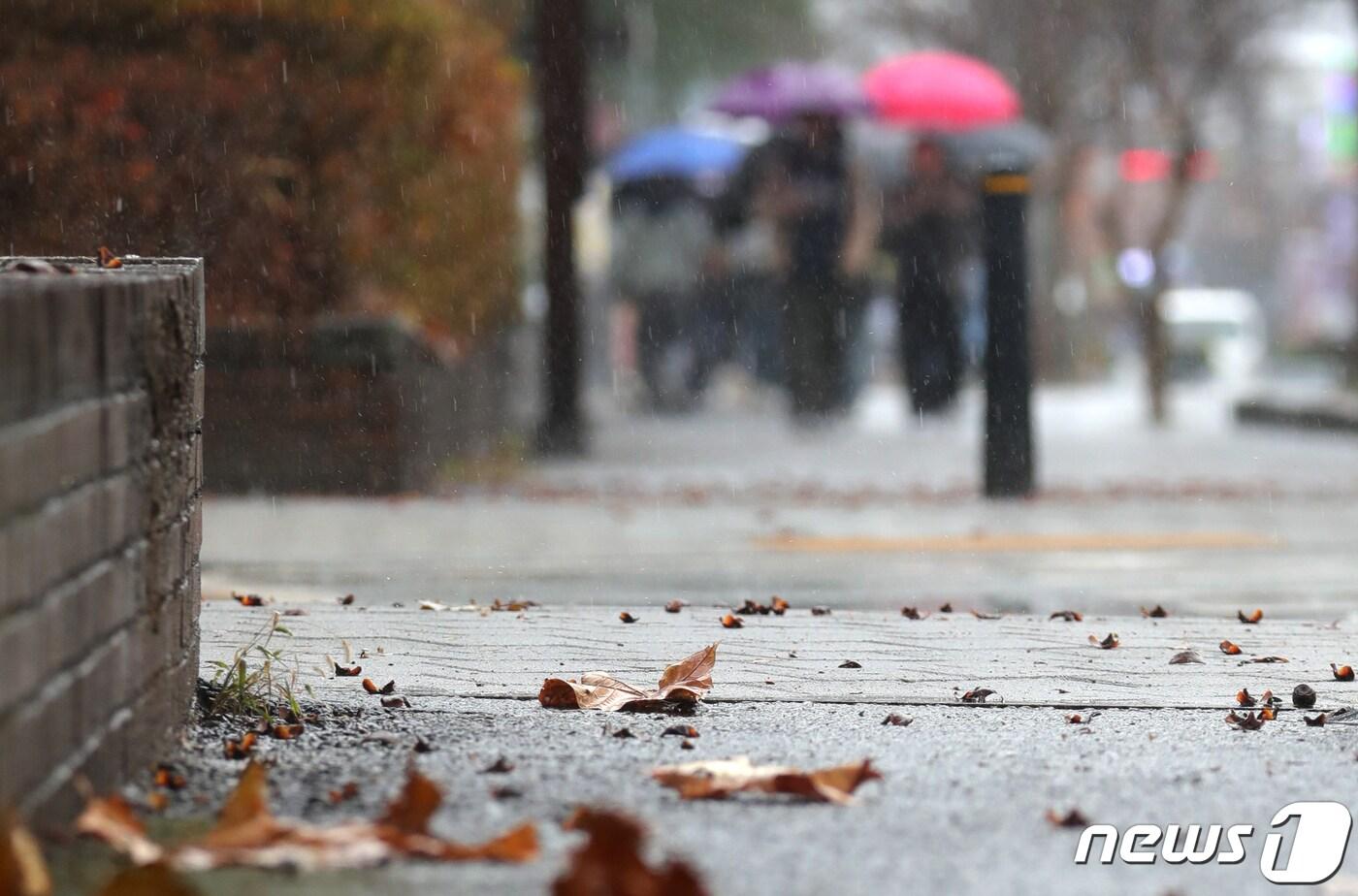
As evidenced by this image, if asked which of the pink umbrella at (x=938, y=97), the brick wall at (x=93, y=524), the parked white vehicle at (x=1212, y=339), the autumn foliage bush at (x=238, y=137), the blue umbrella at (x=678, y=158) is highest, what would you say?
the pink umbrella at (x=938, y=97)

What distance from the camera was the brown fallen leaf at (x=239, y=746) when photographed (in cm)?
456

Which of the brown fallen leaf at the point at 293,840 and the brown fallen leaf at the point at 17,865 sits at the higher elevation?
the brown fallen leaf at the point at 17,865

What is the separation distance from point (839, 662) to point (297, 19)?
721 centimetres

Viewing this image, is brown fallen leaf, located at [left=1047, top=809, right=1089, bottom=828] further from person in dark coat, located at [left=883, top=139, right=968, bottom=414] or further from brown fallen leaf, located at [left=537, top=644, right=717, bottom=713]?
person in dark coat, located at [left=883, top=139, right=968, bottom=414]

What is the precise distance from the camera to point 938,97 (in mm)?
21406

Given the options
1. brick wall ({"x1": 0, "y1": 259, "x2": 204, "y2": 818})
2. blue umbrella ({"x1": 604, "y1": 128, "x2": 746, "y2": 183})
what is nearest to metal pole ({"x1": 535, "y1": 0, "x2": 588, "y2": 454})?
blue umbrella ({"x1": 604, "y1": 128, "x2": 746, "y2": 183})

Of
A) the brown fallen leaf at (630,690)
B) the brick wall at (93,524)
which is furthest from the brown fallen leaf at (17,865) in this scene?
the brown fallen leaf at (630,690)

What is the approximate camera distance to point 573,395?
15.6 metres

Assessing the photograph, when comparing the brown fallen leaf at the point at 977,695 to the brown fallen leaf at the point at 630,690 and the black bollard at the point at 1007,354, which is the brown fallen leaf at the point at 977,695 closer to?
the brown fallen leaf at the point at 630,690

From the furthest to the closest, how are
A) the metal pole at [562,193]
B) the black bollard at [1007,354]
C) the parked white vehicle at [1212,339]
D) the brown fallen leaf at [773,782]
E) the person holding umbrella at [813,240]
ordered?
the parked white vehicle at [1212,339] → the person holding umbrella at [813,240] → the metal pole at [562,193] → the black bollard at [1007,354] → the brown fallen leaf at [773,782]

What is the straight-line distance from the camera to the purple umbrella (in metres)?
19.5

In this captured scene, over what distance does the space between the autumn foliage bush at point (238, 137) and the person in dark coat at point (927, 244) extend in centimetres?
560

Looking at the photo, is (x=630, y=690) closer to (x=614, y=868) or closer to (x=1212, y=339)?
(x=614, y=868)

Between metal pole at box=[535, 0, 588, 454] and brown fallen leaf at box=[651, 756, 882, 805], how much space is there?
1118 cm
